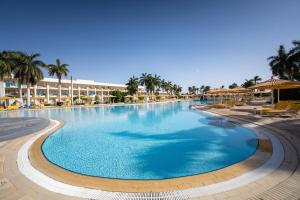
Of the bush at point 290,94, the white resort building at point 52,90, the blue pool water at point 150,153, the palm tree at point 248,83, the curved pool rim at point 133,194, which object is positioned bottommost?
the blue pool water at point 150,153

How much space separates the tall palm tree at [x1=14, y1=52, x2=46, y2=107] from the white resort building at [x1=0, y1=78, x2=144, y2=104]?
7.55 ft

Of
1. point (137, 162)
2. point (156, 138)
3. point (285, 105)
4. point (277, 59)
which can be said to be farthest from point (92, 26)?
point (277, 59)

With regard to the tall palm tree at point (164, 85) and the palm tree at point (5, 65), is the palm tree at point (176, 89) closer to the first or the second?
the tall palm tree at point (164, 85)

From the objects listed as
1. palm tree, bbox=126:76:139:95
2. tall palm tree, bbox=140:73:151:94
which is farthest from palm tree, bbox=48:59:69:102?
tall palm tree, bbox=140:73:151:94

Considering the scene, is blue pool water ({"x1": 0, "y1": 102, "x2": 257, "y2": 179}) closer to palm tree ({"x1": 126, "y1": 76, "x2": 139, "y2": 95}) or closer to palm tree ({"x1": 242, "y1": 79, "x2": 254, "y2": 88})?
palm tree ({"x1": 126, "y1": 76, "x2": 139, "y2": 95})

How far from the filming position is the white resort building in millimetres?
37938

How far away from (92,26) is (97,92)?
45878mm

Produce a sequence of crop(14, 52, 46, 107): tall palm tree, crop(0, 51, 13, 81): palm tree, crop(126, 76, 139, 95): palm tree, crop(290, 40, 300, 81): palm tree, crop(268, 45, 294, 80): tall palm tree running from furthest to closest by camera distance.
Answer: crop(126, 76, 139, 95): palm tree → crop(268, 45, 294, 80): tall palm tree → crop(14, 52, 46, 107): tall palm tree → crop(290, 40, 300, 81): palm tree → crop(0, 51, 13, 81): palm tree

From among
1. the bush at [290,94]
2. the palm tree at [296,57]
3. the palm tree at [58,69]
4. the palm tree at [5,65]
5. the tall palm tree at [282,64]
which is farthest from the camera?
the palm tree at [58,69]

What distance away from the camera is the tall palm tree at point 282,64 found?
3384 centimetres

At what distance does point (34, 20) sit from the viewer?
53.2 feet

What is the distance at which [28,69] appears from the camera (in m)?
32.2

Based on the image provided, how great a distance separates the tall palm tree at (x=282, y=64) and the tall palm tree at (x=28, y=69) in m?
48.3

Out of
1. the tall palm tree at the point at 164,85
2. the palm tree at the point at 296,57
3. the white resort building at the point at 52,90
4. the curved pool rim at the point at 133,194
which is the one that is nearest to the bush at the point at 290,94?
the palm tree at the point at 296,57
